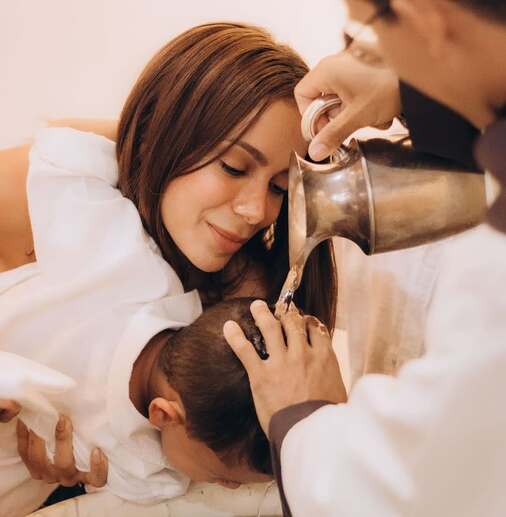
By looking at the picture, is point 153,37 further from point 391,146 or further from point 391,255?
point 391,146

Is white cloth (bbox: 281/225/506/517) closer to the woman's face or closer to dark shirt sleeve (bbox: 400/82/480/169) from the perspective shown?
dark shirt sleeve (bbox: 400/82/480/169)

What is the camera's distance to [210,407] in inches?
36.3

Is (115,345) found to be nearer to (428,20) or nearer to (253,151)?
(253,151)

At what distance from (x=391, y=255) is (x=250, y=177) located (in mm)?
311

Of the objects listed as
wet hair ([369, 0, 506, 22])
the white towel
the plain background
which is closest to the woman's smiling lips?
the white towel

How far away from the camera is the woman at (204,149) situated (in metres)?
1.05

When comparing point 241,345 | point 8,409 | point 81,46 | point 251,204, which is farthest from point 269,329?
point 81,46

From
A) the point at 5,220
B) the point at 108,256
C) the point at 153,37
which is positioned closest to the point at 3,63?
the point at 153,37

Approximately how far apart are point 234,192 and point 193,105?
15 centimetres

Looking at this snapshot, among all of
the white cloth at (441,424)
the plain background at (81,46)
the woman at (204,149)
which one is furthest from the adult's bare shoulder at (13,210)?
the white cloth at (441,424)

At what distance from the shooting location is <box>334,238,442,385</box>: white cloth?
46.1 inches

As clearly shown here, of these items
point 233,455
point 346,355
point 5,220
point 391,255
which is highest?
point 5,220

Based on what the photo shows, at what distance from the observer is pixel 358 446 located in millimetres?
531

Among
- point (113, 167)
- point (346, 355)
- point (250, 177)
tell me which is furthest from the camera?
point (346, 355)
